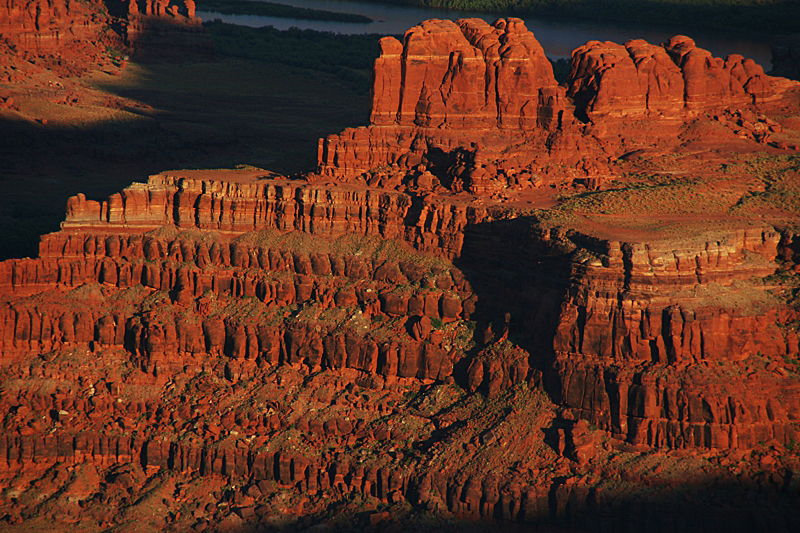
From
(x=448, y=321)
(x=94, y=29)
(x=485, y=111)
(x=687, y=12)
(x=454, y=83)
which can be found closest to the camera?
(x=448, y=321)

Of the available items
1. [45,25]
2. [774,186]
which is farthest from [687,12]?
[774,186]

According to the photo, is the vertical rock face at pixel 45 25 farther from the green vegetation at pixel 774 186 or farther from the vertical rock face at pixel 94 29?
the green vegetation at pixel 774 186

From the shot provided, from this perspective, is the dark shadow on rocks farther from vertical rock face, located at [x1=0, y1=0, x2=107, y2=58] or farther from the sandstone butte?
the sandstone butte

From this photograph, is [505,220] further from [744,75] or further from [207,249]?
[744,75]

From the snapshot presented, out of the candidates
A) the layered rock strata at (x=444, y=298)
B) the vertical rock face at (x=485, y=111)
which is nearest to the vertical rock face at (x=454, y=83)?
the vertical rock face at (x=485, y=111)

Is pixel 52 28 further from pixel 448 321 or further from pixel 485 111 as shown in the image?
pixel 448 321

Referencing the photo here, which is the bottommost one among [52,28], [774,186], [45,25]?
[774,186]
